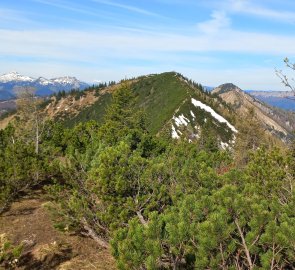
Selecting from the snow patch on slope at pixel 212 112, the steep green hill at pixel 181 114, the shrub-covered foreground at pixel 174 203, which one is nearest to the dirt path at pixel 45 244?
the shrub-covered foreground at pixel 174 203

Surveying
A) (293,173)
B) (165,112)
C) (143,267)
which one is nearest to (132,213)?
(143,267)

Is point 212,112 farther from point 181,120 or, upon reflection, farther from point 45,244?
point 45,244

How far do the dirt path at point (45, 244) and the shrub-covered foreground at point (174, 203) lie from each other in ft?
1.99

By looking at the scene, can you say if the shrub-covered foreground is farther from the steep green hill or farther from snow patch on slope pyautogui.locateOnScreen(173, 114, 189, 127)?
snow patch on slope pyautogui.locateOnScreen(173, 114, 189, 127)

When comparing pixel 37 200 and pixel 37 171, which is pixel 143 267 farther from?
pixel 37 200

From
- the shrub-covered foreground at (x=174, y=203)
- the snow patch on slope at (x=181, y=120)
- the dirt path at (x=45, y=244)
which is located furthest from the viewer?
the snow patch on slope at (x=181, y=120)

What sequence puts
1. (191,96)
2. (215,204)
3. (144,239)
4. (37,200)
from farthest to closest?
(191,96), (37,200), (215,204), (144,239)

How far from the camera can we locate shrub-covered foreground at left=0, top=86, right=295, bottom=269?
8.59m

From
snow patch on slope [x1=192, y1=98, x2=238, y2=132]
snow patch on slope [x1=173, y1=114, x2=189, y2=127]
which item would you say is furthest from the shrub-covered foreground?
snow patch on slope [x1=192, y1=98, x2=238, y2=132]

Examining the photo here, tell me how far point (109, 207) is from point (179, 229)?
17.5 feet

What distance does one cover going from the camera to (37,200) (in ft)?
69.6

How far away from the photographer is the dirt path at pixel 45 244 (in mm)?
13891

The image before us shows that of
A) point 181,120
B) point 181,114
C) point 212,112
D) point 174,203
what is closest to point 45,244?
point 174,203

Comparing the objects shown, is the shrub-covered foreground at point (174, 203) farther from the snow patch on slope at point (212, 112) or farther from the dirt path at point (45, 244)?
the snow patch on slope at point (212, 112)
